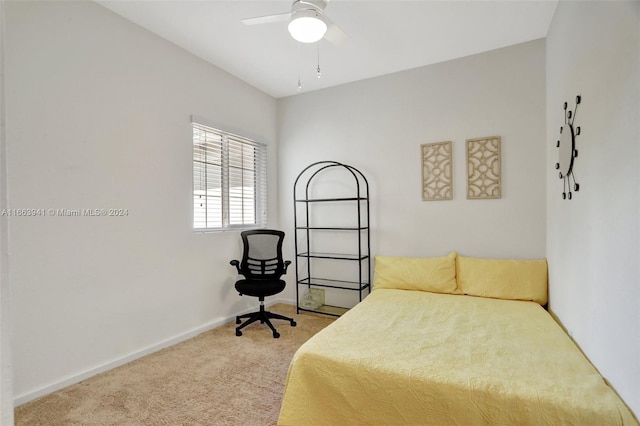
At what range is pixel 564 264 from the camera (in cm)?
227

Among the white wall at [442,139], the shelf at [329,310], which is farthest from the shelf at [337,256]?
the shelf at [329,310]

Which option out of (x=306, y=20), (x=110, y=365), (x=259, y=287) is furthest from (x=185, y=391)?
(x=306, y=20)

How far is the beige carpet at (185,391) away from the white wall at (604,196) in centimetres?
174

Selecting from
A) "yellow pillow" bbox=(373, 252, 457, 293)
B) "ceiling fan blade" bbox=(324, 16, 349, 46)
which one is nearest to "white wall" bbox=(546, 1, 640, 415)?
"yellow pillow" bbox=(373, 252, 457, 293)

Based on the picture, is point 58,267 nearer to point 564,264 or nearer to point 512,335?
point 512,335

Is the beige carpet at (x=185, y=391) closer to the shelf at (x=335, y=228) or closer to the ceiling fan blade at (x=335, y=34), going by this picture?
the shelf at (x=335, y=228)

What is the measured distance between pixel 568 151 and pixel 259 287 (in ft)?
8.79

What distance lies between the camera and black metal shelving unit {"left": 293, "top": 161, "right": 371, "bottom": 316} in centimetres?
377

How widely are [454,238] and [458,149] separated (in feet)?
2.97

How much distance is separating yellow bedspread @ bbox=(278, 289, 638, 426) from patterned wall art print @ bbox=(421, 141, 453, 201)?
1.48 m

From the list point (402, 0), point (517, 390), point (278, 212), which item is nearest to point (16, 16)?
point (402, 0)

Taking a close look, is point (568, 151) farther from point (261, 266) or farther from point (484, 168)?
point (261, 266)

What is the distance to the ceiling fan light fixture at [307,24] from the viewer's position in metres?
1.96

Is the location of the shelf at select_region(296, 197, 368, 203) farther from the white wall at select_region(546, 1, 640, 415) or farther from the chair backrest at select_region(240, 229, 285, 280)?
the white wall at select_region(546, 1, 640, 415)
